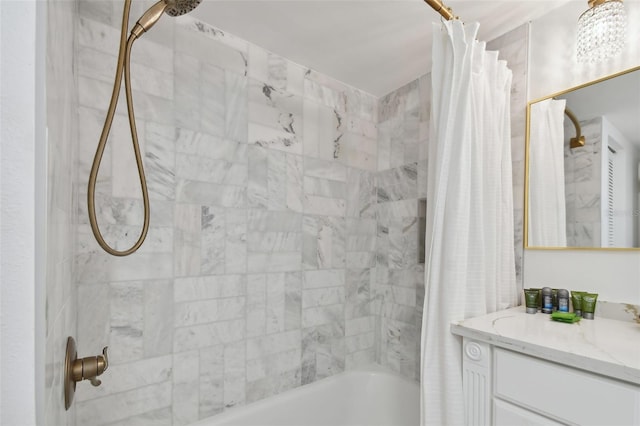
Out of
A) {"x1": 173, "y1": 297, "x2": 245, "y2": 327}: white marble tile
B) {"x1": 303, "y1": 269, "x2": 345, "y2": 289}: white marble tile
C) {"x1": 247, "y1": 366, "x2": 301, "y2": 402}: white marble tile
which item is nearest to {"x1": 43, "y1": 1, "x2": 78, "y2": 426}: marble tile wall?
{"x1": 173, "y1": 297, "x2": 245, "y2": 327}: white marble tile

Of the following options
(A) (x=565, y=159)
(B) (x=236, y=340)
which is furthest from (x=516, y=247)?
(B) (x=236, y=340)

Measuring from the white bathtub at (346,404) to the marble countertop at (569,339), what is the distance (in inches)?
35.9

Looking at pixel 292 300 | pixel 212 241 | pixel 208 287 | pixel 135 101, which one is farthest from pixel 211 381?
pixel 135 101

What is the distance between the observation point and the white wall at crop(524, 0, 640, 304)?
1202mm

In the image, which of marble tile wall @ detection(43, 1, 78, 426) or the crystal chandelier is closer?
marble tile wall @ detection(43, 1, 78, 426)

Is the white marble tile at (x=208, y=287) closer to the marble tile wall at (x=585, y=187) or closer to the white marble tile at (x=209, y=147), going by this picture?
the white marble tile at (x=209, y=147)

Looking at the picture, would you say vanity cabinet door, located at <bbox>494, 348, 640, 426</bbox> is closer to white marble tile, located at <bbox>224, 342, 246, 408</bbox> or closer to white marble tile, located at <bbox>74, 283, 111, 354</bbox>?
white marble tile, located at <bbox>224, 342, 246, 408</bbox>

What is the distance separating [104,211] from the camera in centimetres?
126

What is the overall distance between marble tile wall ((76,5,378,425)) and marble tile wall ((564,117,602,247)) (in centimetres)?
114

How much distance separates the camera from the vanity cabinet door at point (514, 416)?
92cm

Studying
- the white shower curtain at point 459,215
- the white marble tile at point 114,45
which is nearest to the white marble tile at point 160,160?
the white marble tile at point 114,45
